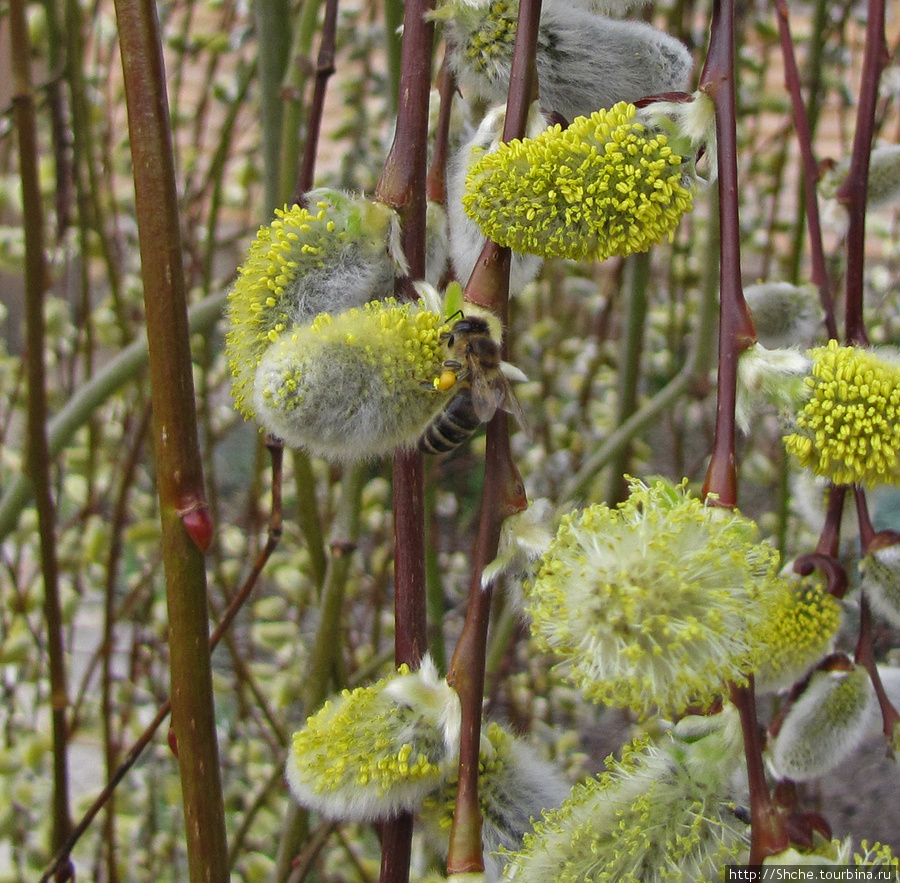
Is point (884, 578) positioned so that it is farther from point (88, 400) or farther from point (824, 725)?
point (88, 400)

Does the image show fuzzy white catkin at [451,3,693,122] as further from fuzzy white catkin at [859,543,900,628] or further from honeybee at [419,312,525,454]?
fuzzy white catkin at [859,543,900,628]

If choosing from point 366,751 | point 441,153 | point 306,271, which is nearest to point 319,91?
point 441,153

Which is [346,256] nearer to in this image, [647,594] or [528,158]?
[528,158]

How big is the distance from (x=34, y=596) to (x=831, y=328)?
131 cm

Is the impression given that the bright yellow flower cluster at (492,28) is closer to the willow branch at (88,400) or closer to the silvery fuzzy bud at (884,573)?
the silvery fuzzy bud at (884,573)

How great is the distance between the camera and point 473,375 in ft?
1.55

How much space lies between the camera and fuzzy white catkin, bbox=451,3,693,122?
554 millimetres

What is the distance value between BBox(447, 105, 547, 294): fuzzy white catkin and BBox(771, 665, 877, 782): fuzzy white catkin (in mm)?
346

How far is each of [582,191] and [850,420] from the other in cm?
16

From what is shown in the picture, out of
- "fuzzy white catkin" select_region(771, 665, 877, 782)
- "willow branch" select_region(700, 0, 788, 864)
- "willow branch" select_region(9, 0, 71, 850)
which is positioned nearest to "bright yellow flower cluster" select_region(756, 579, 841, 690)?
"fuzzy white catkin" select_region(771, 665, 877, 782)

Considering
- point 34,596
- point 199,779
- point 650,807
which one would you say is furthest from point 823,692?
point 34,596

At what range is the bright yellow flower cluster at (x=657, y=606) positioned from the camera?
0.40 metres

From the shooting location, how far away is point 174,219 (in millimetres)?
437

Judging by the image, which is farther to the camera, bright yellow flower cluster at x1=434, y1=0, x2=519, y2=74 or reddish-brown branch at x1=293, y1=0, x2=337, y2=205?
reddish-brown branch at x1=293, y1=0, x2=337, y2=205
